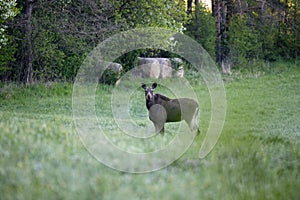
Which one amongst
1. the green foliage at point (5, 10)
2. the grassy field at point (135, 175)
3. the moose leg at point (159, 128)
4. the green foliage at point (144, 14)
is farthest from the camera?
the green foliage at point (144, 14)

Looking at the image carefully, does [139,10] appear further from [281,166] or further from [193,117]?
[281,166]

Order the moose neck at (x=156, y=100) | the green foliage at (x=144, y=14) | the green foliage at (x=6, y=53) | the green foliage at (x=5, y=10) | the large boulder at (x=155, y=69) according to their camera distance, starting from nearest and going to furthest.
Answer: the moose neck at (x=156, y=100) → the green foliage at (x=5, y=10) → the green foliage at (x=6, y=53) → the green foliage at (x=144, y=14) → the large boulder at (x=155, y=69)

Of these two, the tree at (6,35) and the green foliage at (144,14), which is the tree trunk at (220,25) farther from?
the tree at (6,35)

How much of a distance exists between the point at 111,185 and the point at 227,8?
99.4ft

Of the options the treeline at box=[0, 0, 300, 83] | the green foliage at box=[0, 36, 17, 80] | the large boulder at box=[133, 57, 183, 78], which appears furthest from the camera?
the large boulder at box=[133, 57, 183, 78]

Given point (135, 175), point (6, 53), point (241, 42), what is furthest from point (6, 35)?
point (241, 42)

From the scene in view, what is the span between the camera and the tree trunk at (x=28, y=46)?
64.2 feet

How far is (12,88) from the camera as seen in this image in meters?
18.9

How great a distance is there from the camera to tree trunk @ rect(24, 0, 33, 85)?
1956cm

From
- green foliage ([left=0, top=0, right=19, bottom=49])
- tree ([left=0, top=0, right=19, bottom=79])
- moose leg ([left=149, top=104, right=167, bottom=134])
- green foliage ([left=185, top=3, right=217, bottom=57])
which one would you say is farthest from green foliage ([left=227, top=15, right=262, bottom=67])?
moose leg ([left=149, top=104, right=167, bottom=134])

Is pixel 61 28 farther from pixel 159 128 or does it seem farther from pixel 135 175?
pixel 135 175

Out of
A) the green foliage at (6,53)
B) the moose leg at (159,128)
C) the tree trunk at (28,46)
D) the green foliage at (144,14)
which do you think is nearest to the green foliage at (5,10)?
the green foliage at (6,53)

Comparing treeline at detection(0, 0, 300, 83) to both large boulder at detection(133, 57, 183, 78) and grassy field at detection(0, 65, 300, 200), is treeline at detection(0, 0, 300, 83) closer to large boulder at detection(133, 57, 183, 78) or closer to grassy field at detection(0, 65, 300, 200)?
large boulder at detection(133, 57, 183, 78)

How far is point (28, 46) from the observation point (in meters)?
19.8
